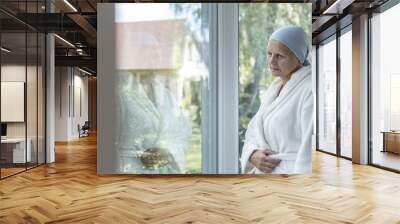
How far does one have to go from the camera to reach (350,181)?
6246 mm

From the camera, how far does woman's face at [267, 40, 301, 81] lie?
590 centimetres

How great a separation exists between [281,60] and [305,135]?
1147 millimetres

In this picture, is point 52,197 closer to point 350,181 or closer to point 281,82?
point 281,82

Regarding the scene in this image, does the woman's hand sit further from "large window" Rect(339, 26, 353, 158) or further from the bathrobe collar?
"large window" Rect(339, 26, 353, 158)

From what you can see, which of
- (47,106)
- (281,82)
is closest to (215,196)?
(281,82)

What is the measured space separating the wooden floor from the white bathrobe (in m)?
A: 0.39

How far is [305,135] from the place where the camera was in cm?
591

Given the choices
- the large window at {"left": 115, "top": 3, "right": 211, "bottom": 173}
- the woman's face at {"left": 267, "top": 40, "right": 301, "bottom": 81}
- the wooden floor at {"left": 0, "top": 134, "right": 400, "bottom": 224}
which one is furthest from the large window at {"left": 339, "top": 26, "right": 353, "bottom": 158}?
the large window at {"left": 115, "top": 3, "right": 211, "bottom": 173}

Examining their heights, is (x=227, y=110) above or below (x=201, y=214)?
above

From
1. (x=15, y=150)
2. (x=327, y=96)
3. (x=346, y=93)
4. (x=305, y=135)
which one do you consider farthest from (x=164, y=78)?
(x=327, y=96)

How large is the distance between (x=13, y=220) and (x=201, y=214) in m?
1.85

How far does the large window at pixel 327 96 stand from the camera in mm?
10477

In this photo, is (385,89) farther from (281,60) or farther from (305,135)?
(281,60)

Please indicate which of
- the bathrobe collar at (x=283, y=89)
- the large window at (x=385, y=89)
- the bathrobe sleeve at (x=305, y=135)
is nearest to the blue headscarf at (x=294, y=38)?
the bathrobe collar at (x=283, y=89)
